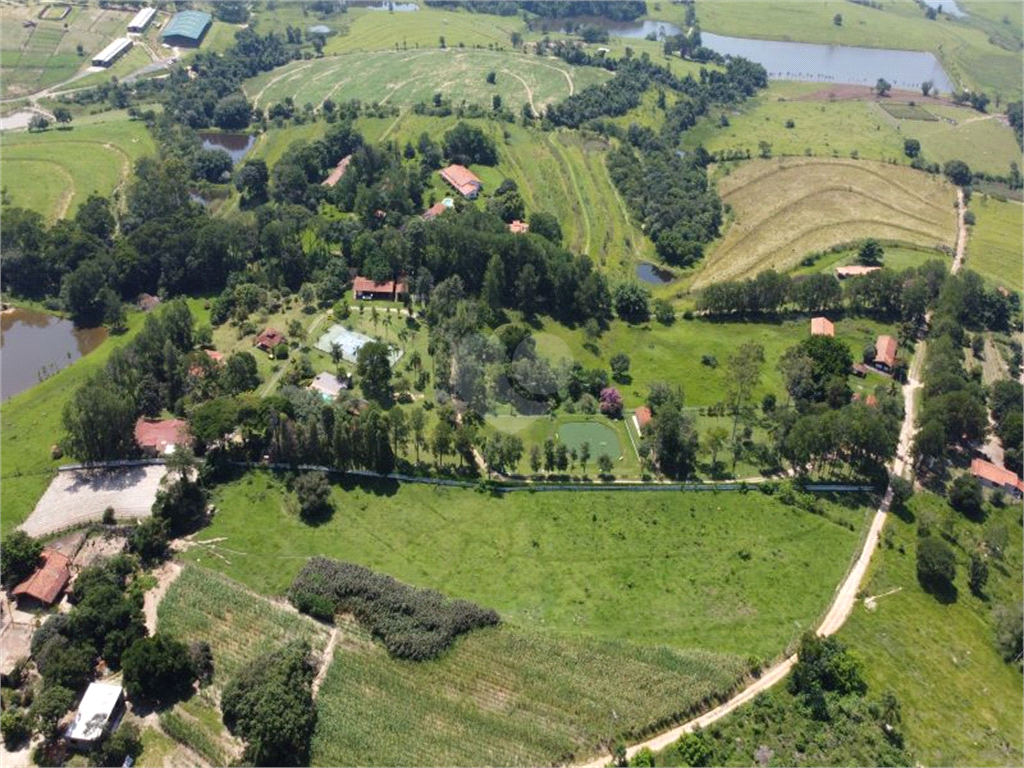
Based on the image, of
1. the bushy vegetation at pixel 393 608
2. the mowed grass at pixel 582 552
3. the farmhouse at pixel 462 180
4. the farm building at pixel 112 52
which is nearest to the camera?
the bushy vegetation at pixel 393 608

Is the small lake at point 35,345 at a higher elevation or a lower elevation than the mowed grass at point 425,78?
lower

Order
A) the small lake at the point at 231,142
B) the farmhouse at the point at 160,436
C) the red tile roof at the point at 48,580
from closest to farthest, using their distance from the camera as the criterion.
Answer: the red tile roof at the point at 48,580 → the farmhouse at the point at 160,436 → the small lake at the point at 231,142

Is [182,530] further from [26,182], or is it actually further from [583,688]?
[26,182]

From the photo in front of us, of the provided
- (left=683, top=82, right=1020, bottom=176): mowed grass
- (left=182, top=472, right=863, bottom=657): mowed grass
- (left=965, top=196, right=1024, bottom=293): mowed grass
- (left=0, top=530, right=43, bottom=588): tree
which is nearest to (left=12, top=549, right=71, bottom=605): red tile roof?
(left=0, top=530, right=43, bottom=588): tree

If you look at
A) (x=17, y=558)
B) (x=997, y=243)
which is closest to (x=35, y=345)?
(x=17, y=558)

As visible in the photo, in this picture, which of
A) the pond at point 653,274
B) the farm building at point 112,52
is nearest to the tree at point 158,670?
the pond at point 653,274

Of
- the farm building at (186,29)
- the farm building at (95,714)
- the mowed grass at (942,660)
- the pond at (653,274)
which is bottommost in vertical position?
the mowed grass at (942,660)

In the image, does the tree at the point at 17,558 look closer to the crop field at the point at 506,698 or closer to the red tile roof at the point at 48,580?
the red tile roof at the point at 48,580

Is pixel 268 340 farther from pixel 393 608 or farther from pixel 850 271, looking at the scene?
pixel 850 271
